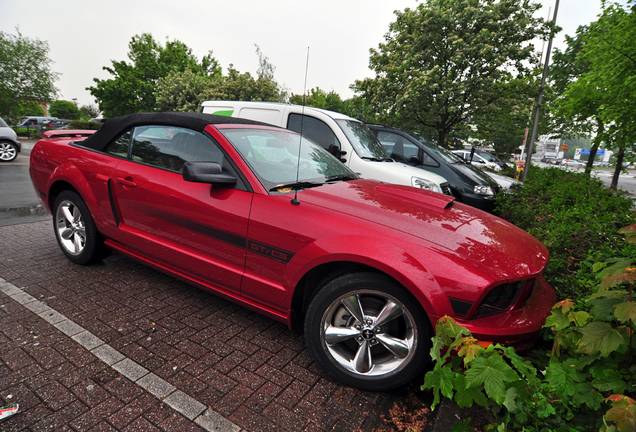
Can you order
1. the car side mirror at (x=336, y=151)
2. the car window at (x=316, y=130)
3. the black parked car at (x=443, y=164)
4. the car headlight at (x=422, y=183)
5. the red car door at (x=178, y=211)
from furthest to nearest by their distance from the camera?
the black parked car at (x=443, y=164) < the car window at (x=316, y=130) < the car side mirror at (x=336, y=151) < the car headlight at (x=422, y=183) < the red car door at (x=178, y=211)

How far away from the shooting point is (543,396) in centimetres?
153

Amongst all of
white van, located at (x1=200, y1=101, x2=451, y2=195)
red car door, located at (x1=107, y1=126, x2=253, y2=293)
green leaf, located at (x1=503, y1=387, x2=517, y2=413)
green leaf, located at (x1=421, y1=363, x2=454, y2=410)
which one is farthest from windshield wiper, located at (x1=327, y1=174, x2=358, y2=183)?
green leaf, located at (x1=503, y1=387, x2=517, y2=413)

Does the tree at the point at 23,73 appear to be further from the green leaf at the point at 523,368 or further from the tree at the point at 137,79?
the green leaf at the point at 523,368

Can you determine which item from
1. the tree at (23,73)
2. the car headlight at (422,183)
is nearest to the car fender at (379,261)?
the car headlight at (422,183)

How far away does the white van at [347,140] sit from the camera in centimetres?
521

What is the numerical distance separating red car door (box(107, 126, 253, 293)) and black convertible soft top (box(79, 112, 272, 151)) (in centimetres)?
7

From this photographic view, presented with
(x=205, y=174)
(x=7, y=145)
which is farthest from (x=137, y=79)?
(x=205, y=174)

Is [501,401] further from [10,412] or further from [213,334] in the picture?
[10,412]

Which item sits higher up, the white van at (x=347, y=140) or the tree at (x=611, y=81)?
the tree at (x=611, y=81)

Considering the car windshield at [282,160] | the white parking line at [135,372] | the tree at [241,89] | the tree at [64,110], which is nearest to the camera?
the white parking line at [135,372]

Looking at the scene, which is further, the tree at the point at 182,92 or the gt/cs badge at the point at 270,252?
the tree at the point at 182,92

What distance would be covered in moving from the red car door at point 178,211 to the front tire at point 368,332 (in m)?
0.77

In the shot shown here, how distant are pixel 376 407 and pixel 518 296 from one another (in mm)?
1103

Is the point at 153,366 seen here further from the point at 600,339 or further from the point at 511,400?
the point at 600,339
